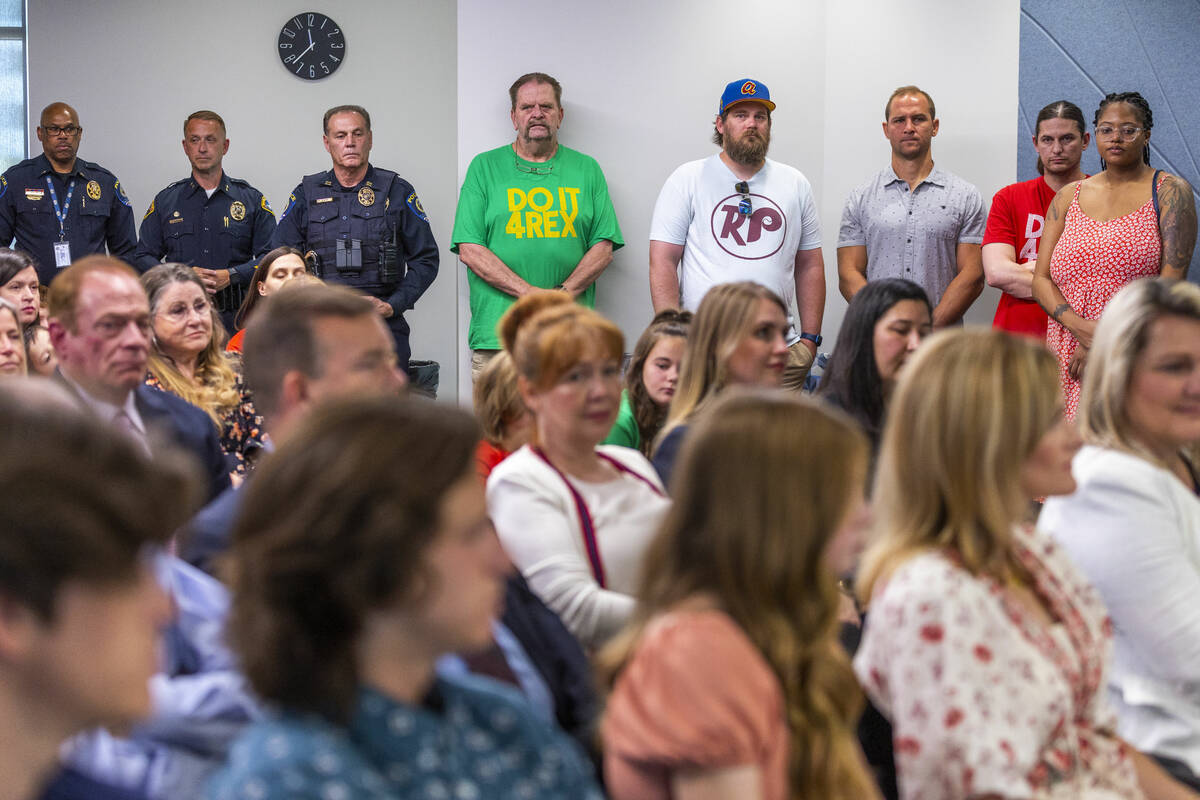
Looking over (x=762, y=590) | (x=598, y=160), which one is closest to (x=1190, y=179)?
(x=598, y=160)

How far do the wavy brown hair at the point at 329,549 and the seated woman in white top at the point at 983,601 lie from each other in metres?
0.72

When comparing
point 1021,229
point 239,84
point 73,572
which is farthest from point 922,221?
point 73,572

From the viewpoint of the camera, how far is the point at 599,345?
220 centimetres

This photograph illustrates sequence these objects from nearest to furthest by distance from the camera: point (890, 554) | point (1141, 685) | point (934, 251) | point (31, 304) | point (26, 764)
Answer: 1. point (26, 764)
2. point (890, 554)
3. point (1141, 685)
4. point (31, 304)
5. point (934, 251)

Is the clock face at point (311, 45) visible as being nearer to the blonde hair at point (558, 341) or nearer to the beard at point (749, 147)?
the beard at point (749, 147)

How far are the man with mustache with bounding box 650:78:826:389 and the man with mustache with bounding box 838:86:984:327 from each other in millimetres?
253

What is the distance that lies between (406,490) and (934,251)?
443 cm

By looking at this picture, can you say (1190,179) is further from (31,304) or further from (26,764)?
(26,764)

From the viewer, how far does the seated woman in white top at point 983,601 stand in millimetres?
1427

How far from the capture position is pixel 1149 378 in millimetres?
2002

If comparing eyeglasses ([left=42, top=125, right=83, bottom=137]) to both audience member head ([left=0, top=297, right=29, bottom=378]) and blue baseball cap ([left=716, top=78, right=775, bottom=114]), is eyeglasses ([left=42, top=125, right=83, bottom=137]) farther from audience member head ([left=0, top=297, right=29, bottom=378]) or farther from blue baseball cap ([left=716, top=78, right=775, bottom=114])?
audience member head ([left=0, top=297, right=29, bottom=378])

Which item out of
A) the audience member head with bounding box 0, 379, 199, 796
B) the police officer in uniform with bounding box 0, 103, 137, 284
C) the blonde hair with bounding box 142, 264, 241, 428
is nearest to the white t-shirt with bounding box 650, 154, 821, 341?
the blonde hair with bounding box 142, 264, 241, 428

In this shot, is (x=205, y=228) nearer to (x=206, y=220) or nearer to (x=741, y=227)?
(x=206, y=220)

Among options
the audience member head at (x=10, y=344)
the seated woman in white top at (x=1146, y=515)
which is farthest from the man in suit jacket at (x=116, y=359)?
the seated woman in white top at (x=1146, y=515)
